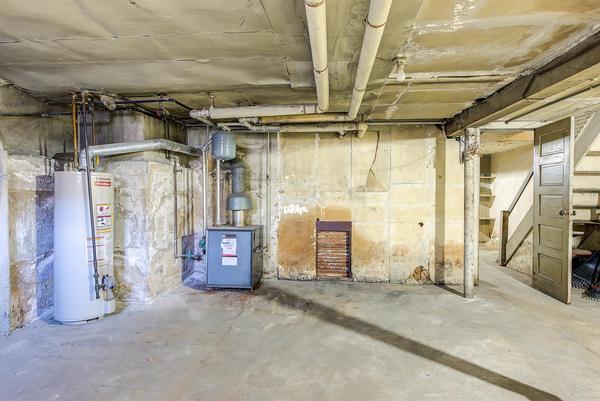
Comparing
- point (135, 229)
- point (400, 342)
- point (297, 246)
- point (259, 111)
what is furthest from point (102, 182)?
point (400, 342)

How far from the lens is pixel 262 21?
5.48ft

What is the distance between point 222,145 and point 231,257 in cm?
142

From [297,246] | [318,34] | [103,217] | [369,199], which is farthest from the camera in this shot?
[297,246]

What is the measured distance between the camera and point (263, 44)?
1931 mm

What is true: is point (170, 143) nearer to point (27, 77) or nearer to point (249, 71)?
point (27, 77)

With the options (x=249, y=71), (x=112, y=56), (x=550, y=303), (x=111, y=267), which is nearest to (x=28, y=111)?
(x=112, y=56)

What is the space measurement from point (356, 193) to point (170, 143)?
2.52 m

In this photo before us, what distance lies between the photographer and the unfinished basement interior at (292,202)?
5.90 ft

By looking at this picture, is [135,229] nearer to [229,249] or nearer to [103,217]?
[103,217]

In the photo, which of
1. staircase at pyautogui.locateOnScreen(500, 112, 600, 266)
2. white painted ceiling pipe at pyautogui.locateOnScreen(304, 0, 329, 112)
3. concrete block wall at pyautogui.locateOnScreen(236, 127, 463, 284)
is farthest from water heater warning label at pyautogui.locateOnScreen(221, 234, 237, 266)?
staircase at pyautogui.locateOnScreen(500, 112, 600, 266)

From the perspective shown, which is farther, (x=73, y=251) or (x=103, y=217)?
(x=103, y=217)

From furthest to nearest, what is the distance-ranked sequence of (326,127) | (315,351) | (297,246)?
1. (297,246)
2. (326,127)
3. (315,351)

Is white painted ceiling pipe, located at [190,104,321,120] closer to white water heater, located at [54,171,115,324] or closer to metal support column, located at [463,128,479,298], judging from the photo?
white water heater, located at [54,171,115,324]

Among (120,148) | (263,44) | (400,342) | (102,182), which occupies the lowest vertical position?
(400,342)
